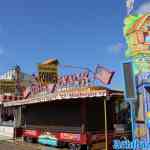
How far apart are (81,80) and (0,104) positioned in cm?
1693

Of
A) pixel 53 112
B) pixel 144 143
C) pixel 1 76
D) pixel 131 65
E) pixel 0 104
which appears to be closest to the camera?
pixel 144 143

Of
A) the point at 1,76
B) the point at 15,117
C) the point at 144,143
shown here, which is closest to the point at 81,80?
the point at 144,143

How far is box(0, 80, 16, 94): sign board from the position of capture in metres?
39.7

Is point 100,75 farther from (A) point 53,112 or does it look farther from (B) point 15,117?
(B) point 15,117

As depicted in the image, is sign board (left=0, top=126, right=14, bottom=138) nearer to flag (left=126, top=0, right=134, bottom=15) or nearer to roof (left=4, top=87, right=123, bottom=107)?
roof (left=4, top=87, right=123, bottom=107)

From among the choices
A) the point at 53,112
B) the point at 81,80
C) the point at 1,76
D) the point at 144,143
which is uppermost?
the point at 1,76

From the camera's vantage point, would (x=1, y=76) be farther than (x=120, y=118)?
Yes

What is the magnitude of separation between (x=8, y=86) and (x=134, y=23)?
838 inches

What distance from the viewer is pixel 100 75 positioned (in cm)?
1952

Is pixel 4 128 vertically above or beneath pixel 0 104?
beneath

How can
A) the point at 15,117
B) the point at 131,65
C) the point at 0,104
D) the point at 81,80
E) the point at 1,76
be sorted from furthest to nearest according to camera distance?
the point at 1,76
the point at 0,104
the point at 15,117
the point at 81,80
the point at 131,65

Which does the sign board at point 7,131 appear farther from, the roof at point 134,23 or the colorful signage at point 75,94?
the roof at point 134,23

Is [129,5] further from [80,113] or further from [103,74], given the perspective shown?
[80,113]

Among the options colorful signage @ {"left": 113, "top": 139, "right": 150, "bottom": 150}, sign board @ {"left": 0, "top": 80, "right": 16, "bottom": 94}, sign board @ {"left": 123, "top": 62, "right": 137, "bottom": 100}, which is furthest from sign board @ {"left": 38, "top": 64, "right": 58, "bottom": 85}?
sign board @ {"left": 0, "top": 80, "right": 16, "bottom": 94}
